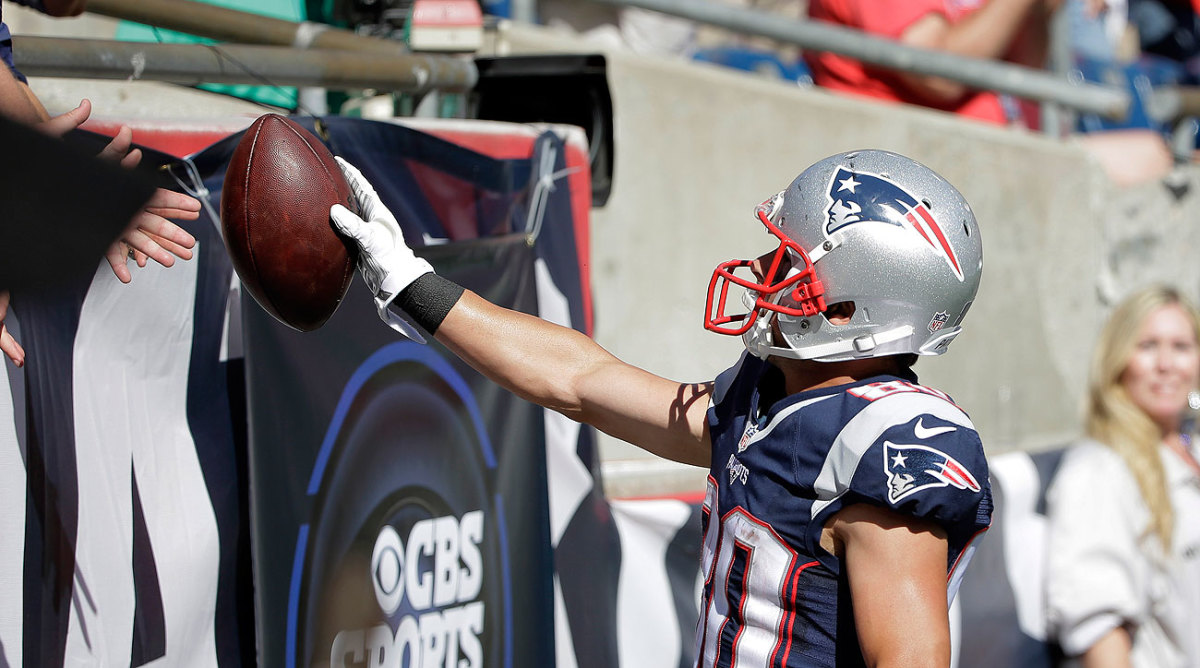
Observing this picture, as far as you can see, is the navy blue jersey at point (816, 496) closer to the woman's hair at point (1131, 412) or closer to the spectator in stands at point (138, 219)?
the spectator in stands at point (138, 219)

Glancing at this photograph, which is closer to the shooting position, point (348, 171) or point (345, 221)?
point (345, 221)

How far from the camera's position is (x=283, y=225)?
6.44 feet

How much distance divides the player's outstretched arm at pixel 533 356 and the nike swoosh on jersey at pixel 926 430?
0.45 m

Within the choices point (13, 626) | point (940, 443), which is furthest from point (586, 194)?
point (13, 626)

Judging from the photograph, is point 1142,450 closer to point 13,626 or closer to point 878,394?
point 878,394

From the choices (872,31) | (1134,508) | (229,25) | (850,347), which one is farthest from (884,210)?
(872,31)

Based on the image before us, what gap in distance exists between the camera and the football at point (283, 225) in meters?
1.96

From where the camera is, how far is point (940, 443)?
1848 millimetres

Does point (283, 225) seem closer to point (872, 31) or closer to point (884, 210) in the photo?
point (884, 210)

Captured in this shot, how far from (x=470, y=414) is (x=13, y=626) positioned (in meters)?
1.03

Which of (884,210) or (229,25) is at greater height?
(229,25)

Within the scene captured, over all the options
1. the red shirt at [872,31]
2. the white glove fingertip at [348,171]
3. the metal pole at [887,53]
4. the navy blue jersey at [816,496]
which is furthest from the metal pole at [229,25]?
the red shirt at [872,31]

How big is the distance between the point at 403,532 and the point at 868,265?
3.69 ft

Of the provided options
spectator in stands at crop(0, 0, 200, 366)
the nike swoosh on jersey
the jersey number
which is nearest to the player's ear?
the nike swoosh on jersey
